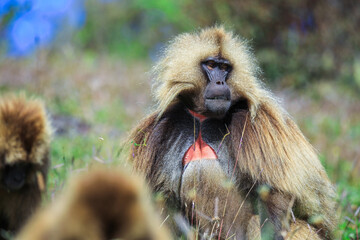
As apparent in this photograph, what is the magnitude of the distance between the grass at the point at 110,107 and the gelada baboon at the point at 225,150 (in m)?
1.09

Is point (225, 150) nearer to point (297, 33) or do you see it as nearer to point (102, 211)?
point (102, 211)

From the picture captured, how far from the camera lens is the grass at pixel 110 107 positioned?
6.73 metres

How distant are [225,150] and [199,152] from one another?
211mm

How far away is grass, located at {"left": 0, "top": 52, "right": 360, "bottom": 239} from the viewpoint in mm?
6727

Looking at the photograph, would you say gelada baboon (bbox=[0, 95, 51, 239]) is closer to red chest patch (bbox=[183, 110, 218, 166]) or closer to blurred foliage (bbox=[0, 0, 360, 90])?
red chest patch (bbox=[183, 110, 218, 166])

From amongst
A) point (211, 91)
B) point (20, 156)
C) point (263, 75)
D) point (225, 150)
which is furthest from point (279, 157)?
point (263, 75)

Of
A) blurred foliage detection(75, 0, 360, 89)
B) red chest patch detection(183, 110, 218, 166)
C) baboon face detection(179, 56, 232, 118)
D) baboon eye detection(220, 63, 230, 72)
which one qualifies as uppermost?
blurred foliage detection(75, 0, 360, 89)

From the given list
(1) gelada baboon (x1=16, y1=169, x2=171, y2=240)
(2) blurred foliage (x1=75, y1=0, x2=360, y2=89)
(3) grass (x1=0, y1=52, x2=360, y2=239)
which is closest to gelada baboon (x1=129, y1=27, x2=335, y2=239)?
(3) grass (x1=0, y1=52, x2=360, y2=239)

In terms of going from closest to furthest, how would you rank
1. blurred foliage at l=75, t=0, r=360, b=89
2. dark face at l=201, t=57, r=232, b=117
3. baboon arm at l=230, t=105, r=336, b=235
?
1. baboon arm at l=230, t=105, r=336, b=235
2. dark face at l=201, t=57, r=232, b=117
3. blurred foliage at l=75, t=0, r=360, b=89

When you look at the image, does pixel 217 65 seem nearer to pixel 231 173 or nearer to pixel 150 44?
pixel 231 173

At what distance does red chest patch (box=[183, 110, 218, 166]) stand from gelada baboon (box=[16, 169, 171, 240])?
80.9 inches

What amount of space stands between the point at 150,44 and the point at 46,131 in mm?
21990

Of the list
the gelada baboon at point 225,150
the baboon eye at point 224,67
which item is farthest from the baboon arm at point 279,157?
the baboon eye at point 224,67

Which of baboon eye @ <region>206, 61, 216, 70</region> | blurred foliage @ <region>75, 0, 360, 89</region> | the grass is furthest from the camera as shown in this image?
blurred foliage @ <region>75, 0, 360, 89</region>
